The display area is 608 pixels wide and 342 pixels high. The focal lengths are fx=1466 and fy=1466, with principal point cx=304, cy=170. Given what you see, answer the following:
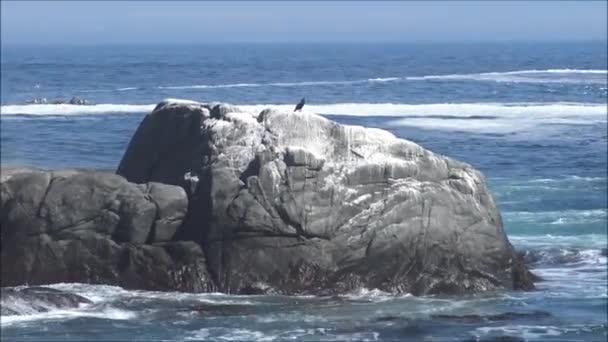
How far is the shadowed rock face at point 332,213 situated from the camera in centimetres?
2098

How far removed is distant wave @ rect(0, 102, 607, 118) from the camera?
49812 mm

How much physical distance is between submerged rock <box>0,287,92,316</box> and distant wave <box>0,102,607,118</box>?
28.8 metres

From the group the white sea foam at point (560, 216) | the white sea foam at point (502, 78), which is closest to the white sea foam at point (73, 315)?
the white sea foam at point (560, 216)

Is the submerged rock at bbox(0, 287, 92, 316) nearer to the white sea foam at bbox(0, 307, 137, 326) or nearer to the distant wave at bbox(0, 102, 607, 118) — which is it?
the white sea foam at bbox(0, 307, 137, 326)

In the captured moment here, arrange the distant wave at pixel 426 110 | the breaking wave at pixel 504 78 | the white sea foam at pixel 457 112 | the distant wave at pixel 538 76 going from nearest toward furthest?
the white sea foam at pixel 457 112
the distant wave at pixel 426 110
the breaking wave at pixel 504 78
the distant wave at pixel 538 76

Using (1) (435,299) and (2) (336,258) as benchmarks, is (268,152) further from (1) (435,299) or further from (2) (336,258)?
(1) (435,299)

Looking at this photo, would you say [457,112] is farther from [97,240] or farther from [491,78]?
[97,240]

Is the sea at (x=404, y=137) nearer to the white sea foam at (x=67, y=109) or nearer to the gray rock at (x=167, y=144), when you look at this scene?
the white sea foam at (x=67, y=109)

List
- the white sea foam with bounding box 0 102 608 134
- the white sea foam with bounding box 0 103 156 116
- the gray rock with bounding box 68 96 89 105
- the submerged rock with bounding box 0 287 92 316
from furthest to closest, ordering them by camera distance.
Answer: the gray rock with bounding box 68 96 89 105 → the white sea foam with bounding box 0 103 156 116 → the white sea foam with bounding box 0 102 608 134 → the submerged rock with bounding box 0 287 92 316

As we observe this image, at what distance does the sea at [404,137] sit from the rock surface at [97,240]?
34cm

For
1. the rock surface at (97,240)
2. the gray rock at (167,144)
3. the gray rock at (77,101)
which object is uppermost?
the gray rock at (167,144)

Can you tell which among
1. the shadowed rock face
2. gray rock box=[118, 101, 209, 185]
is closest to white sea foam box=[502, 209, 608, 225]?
the shadowed rock face

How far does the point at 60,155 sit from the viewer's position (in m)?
34.8

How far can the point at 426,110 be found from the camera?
174 feet
